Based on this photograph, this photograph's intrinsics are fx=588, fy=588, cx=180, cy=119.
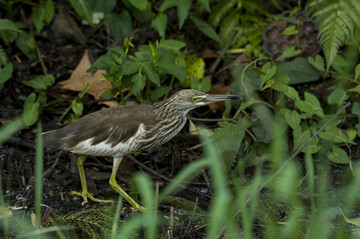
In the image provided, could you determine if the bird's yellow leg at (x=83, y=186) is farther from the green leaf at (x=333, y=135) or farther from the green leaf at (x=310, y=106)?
the green leaf at (x=333, y=135)

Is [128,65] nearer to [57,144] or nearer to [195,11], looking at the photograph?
[57,144]

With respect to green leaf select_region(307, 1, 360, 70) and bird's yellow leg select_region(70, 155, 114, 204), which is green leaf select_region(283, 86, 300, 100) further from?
bird's yellow leg select_region(70, 155, 114, 204)

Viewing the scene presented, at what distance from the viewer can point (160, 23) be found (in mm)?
6500

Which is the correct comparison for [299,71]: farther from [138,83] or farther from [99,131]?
[99,131]

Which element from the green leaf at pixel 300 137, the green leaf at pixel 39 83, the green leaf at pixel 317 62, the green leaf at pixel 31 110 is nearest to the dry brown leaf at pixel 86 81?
the green leaf at pixel 39 83

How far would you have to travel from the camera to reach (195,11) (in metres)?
6.98

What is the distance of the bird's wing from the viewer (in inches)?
194

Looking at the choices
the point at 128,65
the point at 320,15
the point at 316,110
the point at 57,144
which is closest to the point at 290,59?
the point at 320,15

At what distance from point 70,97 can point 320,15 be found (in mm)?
2768

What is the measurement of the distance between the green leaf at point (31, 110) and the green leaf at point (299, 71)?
2496mm

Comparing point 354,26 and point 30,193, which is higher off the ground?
point 354,26

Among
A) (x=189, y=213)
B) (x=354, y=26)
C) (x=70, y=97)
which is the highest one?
(x=354, y=26)

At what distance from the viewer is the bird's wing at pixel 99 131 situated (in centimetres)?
493

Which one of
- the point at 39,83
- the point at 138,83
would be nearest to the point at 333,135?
the point at 138,83
